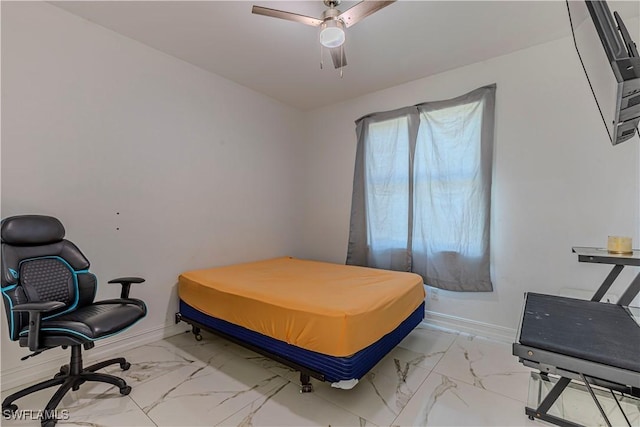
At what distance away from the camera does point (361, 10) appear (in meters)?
1.72

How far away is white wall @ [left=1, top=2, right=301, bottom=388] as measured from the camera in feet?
6.45

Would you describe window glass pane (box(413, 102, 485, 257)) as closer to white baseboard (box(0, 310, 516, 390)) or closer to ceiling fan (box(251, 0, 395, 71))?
white baseboard (box(0, 310, 516, 390))

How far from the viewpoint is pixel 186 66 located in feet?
9.36

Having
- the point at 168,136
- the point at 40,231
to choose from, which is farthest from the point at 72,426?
the point at 168,136

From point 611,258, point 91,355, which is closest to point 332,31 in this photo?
point 611,258

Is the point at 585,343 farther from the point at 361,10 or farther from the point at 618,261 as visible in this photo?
the point at 361,10

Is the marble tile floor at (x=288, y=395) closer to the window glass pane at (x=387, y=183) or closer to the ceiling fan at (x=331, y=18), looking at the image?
the window glass pane at (x=387, y=183)

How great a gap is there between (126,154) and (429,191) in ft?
9.68

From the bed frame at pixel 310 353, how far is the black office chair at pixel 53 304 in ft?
2.00

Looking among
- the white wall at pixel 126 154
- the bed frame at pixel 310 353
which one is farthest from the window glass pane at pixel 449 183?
the white wall at pixel 126 154

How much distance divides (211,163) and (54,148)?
127 centimetres

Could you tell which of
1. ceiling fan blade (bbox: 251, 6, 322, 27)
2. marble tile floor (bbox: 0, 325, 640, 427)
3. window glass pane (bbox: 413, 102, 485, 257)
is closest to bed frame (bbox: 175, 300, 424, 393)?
marble tile floor (bbox: 0, 325, 640, 427)

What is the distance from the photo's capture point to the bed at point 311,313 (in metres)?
1.63

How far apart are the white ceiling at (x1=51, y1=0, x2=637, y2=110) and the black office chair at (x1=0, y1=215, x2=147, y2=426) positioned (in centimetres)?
173
